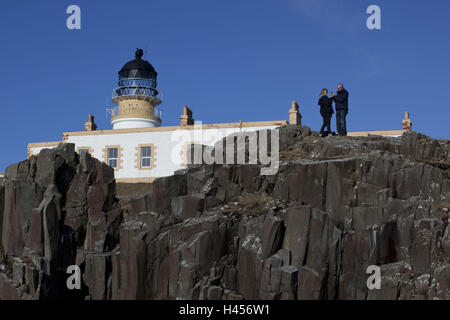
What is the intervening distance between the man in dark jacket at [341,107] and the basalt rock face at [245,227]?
1.60 meters

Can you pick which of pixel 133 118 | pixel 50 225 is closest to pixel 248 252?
pixel 50 225

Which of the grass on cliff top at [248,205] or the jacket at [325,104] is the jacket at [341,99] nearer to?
the jacket at [325,104]

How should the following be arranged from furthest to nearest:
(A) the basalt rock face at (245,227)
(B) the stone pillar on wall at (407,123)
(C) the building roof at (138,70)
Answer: (C) the building roof at (138,70) → (B) the stone pillar on wall at (407,123) → (A) the basalt rock face at (245,227)

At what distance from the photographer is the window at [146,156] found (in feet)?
185

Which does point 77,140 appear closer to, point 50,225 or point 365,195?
point 50,225

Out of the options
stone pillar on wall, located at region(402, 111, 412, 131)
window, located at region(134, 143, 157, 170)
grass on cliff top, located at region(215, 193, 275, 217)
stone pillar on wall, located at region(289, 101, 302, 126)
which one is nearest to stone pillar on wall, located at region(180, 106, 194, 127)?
window, located at region(134, 143, 157, 170)

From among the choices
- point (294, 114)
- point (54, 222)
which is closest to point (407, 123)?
point (294, 114)

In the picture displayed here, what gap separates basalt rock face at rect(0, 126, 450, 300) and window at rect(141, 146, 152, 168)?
17648mm

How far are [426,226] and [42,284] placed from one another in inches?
715

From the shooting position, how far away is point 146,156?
5659cm

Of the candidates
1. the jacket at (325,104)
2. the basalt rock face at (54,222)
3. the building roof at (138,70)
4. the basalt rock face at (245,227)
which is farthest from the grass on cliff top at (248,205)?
the building roof at (138,70)

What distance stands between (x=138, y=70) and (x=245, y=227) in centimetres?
3666
